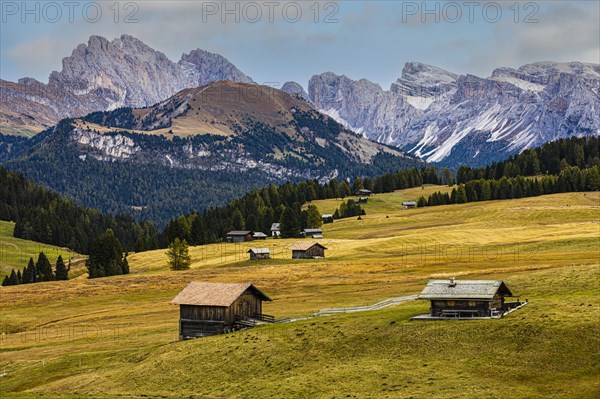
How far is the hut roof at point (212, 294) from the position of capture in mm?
82250

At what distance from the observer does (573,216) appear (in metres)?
192

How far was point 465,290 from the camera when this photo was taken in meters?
73.8

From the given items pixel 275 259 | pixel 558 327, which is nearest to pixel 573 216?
pixel 275 259

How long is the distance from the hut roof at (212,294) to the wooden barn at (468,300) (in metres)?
19.4

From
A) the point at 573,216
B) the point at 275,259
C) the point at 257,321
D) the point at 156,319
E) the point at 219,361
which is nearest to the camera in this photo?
the point at 219,361

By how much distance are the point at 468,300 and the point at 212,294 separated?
26.6 m

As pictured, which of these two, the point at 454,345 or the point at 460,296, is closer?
the point at 454,345

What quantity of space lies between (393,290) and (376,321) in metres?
30.5

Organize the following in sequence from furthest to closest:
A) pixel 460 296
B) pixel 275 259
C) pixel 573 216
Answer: pixel 573 216
pixel 275 259
pixel 460 296

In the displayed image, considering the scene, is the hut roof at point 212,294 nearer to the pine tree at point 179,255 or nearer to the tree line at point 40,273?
the pine tree at point 179,255

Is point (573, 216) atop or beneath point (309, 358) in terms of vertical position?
atop

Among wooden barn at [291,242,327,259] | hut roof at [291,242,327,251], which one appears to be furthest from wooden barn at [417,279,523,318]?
hut roof at [291,242,327,251]

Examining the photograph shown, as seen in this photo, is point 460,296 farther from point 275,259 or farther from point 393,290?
point 275,259


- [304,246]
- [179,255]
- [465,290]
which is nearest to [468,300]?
[465,290]
